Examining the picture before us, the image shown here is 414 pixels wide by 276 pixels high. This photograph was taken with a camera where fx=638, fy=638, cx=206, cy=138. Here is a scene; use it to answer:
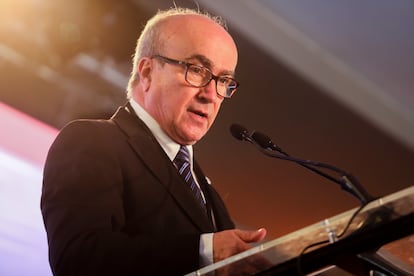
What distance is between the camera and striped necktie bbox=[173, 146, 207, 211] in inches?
55.7

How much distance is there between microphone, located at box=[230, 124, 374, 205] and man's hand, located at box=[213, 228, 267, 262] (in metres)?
0.15

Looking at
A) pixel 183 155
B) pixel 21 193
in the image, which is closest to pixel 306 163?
pixel 183 155

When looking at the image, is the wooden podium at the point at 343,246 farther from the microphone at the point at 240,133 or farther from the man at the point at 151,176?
the microphone at the point at 240,133

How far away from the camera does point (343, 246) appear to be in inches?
33.5

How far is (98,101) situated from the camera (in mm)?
2965

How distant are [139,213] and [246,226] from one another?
10.0 ft

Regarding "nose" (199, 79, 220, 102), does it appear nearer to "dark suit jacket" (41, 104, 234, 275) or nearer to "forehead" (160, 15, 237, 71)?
"forehead" (160, 15, 237, 71)

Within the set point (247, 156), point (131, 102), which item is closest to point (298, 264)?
point (131, 102)

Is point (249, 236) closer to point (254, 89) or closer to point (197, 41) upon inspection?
point (197, 41)

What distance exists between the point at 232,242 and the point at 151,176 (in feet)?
1.22

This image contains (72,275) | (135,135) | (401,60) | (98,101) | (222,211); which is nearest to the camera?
(72,275)

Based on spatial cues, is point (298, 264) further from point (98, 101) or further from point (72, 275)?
point (98, 101)

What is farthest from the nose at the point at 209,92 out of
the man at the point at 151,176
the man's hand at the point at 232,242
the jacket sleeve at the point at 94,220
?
the man's hand at the point at 232,242

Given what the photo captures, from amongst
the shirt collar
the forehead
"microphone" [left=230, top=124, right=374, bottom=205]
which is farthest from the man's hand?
the forehead
